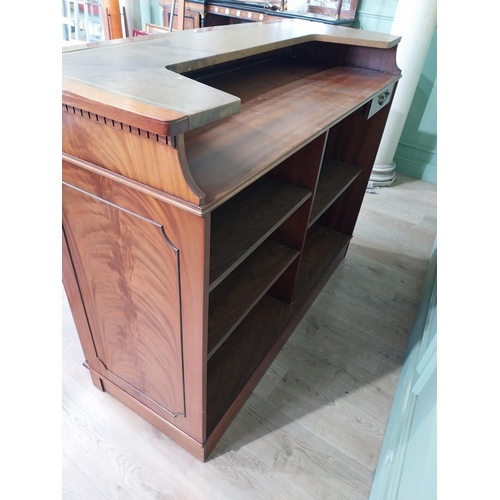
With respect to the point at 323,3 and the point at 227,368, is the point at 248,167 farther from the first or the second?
the point at 323,3

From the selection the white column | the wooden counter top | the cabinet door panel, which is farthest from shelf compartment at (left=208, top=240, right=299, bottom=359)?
the white column

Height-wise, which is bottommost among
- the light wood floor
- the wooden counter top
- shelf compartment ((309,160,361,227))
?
the light wood floor

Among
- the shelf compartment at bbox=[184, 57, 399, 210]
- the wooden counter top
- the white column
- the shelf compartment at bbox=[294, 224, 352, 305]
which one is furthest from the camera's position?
the white column

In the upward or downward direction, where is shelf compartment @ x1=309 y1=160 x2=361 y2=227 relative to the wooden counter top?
downward

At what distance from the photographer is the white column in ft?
7.68

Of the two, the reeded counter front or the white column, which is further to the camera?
the white column

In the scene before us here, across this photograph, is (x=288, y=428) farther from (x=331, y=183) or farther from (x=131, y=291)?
(x=331, y=183)

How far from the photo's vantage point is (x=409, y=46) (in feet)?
Answer: 7.95

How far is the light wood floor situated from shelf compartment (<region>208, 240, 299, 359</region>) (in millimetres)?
430

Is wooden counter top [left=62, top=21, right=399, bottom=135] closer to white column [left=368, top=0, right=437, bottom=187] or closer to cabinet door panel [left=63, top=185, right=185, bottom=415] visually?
cabinet door panel [left=63, top=185, right=185, bottom=415]

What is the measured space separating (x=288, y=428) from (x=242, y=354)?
29 centimetres
